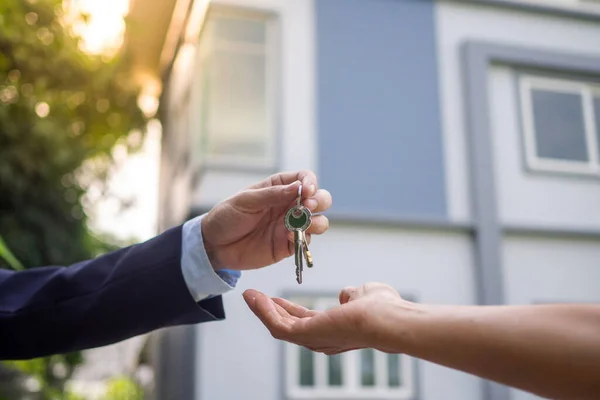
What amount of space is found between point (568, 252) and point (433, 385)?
3.51ft

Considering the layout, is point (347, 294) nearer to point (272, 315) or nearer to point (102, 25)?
point (272, 315)

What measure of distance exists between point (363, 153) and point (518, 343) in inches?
119

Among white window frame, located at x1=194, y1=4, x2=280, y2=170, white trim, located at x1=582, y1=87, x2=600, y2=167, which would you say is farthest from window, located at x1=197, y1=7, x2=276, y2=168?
white trim, located at x1=582, y1=87, x2=600, y2=167

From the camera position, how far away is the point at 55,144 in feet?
11.4

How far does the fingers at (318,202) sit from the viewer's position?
87 centimetres

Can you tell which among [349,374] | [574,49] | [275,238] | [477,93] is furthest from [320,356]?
[275,238]

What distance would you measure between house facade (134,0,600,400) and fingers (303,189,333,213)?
2421 mm

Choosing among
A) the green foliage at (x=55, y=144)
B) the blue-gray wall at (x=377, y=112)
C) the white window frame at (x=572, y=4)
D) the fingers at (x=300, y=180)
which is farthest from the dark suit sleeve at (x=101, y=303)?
the white window frame at (x=572, y=4)

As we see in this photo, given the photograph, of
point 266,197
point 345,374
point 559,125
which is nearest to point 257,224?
point 266,197

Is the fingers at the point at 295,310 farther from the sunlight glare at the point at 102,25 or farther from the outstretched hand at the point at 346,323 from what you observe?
the sunlight glare at the point at 102,25

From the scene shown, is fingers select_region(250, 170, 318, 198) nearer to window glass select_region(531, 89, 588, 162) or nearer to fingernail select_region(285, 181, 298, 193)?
fingernail select_region(285, 181, 298, 193)

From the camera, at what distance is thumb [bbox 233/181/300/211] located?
885mm

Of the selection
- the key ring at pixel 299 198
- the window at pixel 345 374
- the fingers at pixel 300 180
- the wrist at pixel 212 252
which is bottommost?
the window at pixel 345 374

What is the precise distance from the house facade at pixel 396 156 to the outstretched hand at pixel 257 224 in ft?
7.56
